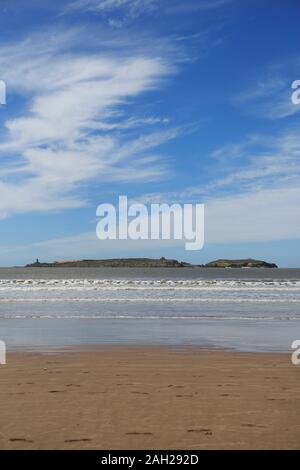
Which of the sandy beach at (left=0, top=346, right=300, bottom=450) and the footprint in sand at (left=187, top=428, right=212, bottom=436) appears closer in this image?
the sandy beach at (left=0, top=346, right=300, bottom=450)

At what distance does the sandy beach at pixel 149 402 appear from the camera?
478cm

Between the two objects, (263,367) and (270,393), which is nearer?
(270,393)

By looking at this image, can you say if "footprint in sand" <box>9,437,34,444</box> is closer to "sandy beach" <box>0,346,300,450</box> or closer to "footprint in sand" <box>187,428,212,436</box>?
"sandy beach" <box>0,346,300,450</box>

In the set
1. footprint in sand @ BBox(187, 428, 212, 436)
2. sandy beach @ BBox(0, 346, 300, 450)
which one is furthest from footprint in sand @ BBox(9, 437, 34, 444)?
footprint in sand @ BBox(187, 428, 212, 436)

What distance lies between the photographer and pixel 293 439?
15.7 feet

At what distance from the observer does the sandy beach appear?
4.78 metres

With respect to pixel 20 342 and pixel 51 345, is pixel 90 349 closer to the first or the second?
pixel 51 345

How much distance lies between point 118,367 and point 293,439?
400 centimetres

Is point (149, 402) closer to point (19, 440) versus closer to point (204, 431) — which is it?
point (204, 431)

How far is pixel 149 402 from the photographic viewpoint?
6.07m

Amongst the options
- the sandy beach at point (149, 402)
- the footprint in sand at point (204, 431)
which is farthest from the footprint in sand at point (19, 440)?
the footprint in sand at point (204, 431)
